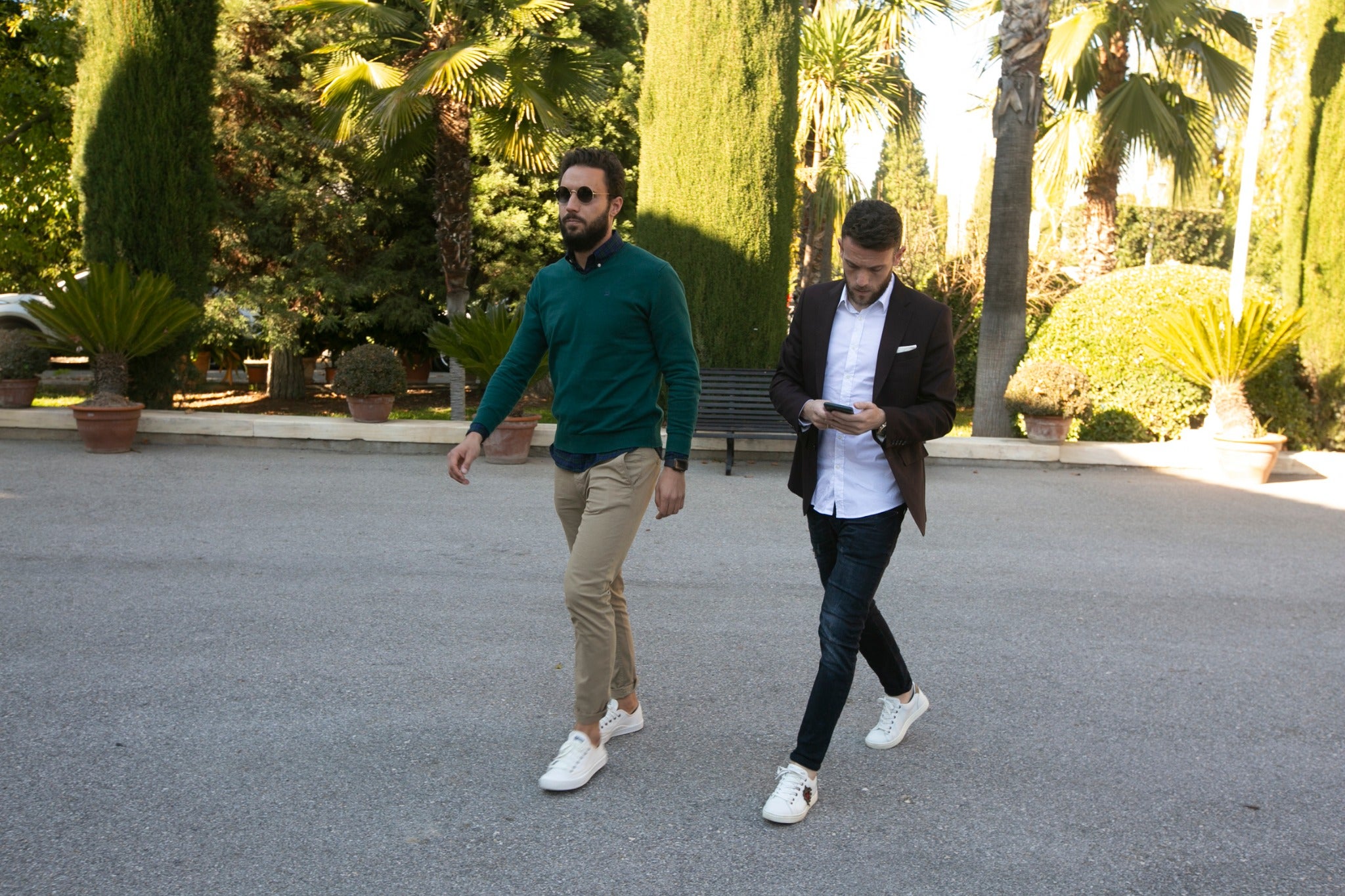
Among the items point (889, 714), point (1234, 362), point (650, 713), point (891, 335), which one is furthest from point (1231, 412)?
point (891, 335)

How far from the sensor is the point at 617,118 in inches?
765

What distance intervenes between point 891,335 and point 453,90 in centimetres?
1053

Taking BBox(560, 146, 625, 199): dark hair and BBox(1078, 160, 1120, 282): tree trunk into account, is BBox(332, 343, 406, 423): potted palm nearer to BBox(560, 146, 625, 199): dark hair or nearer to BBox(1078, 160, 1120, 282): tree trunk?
BBox(560, 146, 625, 199): dark hair

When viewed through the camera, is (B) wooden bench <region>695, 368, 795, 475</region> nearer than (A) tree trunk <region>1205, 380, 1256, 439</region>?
No

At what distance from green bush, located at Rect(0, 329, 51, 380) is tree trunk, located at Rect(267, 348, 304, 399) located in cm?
680

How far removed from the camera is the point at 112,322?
11.5 meters

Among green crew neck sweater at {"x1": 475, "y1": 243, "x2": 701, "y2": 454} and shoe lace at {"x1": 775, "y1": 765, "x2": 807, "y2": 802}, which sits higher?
green crew neck sweater at {"x1": 475, "y1": 243, "x2": 701, "y2": 454}

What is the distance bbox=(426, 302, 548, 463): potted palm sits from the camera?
429 inches

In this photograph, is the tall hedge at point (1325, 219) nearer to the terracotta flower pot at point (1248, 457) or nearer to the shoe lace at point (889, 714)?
the terracotta flower pot at point (1248, 457)

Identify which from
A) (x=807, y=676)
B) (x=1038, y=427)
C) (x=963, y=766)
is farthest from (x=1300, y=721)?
(x=1038, y=427)

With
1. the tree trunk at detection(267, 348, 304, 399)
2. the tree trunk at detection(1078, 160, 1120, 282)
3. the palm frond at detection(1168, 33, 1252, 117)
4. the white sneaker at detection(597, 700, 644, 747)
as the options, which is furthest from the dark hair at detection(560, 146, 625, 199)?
the tree trunk at detection(267, 348, 304, 399)

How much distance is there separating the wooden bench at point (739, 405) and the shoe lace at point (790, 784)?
24.7 feet

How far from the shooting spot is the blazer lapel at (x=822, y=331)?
12.2ft

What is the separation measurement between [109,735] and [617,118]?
55.2ft
